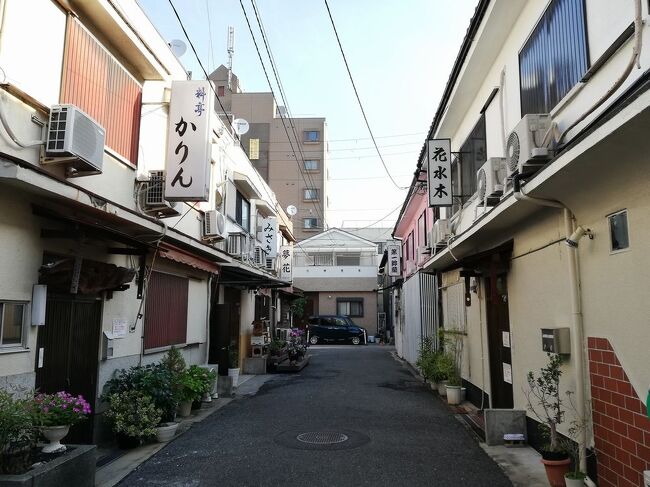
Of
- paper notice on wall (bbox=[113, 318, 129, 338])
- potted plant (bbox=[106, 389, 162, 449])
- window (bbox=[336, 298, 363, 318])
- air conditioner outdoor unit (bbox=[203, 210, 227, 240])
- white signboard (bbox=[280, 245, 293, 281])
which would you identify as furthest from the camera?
window (bbox=[336, 298, 363, 318])

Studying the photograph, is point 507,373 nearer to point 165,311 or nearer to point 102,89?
point 165,311

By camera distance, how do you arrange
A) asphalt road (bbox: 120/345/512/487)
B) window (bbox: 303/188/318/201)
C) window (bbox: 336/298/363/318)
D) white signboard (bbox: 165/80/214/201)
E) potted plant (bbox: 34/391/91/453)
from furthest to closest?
window (bbox: 303/188/318/201), window (bbox: 336/298/363/318), white signboard (bbox: 165/80/214/201), asphalt road (bbox: 120/345/512/487), potted plant (bbox: 34/391/91/453)


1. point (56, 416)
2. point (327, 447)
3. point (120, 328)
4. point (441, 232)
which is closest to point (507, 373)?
point (327, 447)

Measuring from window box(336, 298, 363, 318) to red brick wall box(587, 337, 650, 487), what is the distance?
3098cm

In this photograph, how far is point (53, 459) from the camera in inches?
183

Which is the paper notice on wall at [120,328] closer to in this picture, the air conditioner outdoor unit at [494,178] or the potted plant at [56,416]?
the potted plant at [56,416]

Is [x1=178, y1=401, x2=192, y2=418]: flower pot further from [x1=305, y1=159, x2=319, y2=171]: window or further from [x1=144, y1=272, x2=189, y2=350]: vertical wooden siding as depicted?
[x1=305, y1=159, x2=319, y2=171]: window

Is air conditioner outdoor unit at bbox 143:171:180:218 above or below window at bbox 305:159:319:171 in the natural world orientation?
below

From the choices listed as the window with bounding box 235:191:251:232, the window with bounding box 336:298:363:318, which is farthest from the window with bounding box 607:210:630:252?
the window with bounding box 336:298:363:318

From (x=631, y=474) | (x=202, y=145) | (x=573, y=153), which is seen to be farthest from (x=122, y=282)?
(x=631, y=474)

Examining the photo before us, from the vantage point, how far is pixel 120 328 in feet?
25.2

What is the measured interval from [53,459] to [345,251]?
34509 mm

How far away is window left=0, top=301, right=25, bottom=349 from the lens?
510 cm

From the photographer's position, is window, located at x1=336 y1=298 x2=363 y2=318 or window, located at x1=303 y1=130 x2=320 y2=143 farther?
window, located at x1=303 y1=130 x2=320 y2=143
